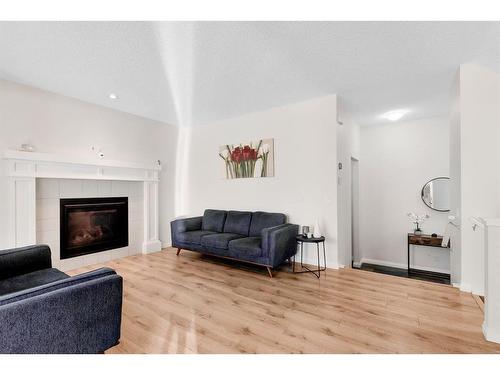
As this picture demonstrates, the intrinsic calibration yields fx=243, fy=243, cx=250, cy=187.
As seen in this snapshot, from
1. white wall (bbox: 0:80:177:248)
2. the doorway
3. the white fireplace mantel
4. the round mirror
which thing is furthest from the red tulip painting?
the round mirror

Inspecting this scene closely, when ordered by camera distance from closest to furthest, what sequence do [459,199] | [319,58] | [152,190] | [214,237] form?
[319,58], [459,199], [214,237], [152,190]

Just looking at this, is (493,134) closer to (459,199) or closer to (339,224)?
(459,199)

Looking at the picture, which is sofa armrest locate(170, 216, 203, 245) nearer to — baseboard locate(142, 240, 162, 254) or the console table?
baseboard locate(142, 240, 162, 254)

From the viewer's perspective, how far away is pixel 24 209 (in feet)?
10.3

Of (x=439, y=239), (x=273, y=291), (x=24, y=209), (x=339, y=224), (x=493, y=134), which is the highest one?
(x=493, y=134)

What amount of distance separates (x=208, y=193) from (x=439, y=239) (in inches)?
166

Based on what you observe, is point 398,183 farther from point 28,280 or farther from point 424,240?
point 28,280

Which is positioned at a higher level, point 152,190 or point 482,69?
point 482,69

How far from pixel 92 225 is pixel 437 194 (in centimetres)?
595

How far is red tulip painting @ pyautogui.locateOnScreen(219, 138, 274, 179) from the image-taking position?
4.18 meters

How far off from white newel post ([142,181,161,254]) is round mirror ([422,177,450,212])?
16.5 ft

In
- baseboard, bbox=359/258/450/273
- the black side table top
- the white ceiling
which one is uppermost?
the white ceiling

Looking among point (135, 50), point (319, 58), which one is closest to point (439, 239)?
point (319, 58)

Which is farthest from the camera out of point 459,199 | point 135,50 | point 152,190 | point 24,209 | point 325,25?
A: point 152,190
